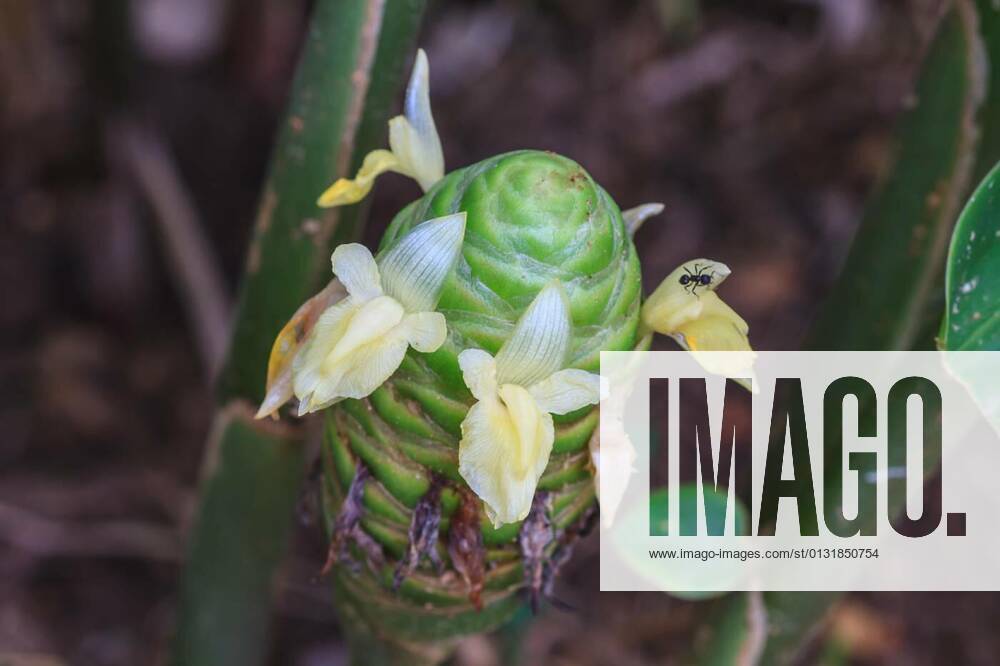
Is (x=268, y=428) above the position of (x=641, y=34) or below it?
below

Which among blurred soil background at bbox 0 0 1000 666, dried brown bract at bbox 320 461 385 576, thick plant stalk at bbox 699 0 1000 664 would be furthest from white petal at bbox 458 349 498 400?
blurred soil background at bbox 0 0 1000 666

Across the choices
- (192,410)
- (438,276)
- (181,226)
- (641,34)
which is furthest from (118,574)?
(641,34)

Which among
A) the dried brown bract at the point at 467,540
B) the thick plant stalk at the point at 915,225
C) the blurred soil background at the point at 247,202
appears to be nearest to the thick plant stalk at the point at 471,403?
the dried brown bract at the point at 467,540

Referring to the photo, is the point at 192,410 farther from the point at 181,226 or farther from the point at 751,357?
the point at 751,357

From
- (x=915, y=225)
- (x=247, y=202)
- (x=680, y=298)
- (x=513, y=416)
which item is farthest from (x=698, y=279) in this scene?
(x=247, y=202)

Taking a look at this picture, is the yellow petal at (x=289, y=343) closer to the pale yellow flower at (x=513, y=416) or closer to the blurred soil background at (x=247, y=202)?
the pale yellow flower at (x=513, y=416)

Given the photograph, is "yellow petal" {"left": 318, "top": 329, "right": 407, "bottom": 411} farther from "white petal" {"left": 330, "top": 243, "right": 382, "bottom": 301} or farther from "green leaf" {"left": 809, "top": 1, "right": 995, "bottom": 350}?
"green leaf" {"left": 809, "top": 1, "right": 995, "bottom": 350}
